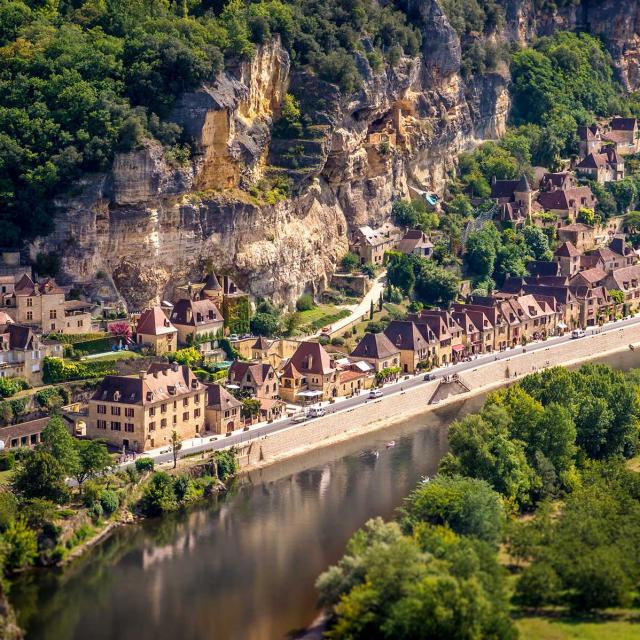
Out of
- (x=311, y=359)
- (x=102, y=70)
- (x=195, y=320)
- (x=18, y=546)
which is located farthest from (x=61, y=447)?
(x=102, y=70)

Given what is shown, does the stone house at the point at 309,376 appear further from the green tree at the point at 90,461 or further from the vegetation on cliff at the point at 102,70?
the green tree at the point at 90,461

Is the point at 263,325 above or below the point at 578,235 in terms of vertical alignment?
below

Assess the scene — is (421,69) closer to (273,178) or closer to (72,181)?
(273,178)

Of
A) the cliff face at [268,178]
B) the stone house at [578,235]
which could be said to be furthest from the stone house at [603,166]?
the stone house at [578,235]

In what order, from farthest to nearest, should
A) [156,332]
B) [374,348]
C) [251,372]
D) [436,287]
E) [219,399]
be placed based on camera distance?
[436,287] < [374,348] < [156,332] < [251,372] < [219,399]

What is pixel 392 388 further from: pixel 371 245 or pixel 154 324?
pixel 371 245

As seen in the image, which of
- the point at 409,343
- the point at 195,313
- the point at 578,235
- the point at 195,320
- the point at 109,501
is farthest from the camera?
the point at 578,235

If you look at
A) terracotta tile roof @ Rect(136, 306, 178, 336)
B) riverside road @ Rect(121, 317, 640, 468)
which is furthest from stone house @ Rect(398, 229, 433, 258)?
terracotta tile roof @ Rect(136, 306, 178, 336)
